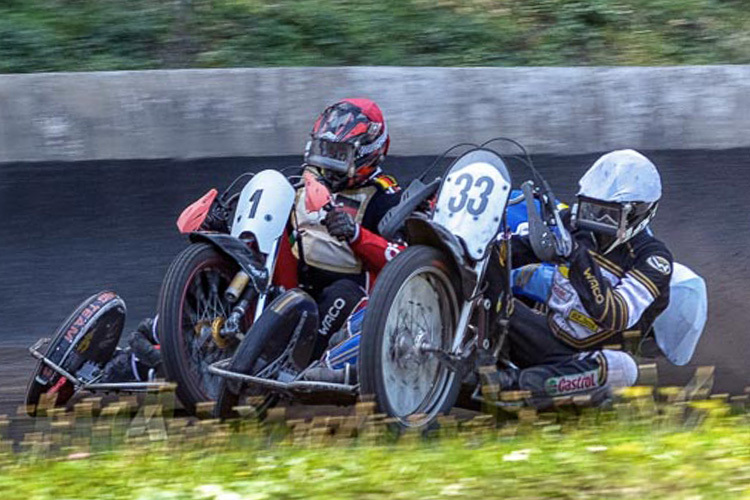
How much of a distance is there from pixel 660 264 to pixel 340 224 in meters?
1.45

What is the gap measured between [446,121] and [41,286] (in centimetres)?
243

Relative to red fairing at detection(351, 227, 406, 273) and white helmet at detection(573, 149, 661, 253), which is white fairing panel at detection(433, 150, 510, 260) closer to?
red fairing at detection(351, 227, 406, 273)

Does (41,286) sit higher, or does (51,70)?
(51,70)

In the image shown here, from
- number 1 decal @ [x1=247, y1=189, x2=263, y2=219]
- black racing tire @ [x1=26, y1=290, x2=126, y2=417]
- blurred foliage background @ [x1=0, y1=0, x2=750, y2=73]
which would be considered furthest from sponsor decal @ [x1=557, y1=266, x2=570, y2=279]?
blurred foliage background @ [x1=0, y1=0, x2=750, y2=73]

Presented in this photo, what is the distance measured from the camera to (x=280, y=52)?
9492mm

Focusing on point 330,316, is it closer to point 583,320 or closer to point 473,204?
point 473,204

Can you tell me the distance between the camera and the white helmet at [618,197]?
21.5ft

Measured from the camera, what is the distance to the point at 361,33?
9617 mm

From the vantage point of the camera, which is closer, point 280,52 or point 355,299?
point 355,299

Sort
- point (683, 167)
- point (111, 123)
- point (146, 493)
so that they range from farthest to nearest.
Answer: point (683, 167) → point (111, 123) → point (146, 493)

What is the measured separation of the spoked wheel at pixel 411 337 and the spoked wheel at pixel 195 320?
0.86 meters

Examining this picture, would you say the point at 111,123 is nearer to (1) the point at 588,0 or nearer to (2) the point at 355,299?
(2) the point at 355,299

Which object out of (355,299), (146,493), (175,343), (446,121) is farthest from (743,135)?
(146,493)

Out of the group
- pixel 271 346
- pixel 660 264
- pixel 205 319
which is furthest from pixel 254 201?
pixel 660 264
